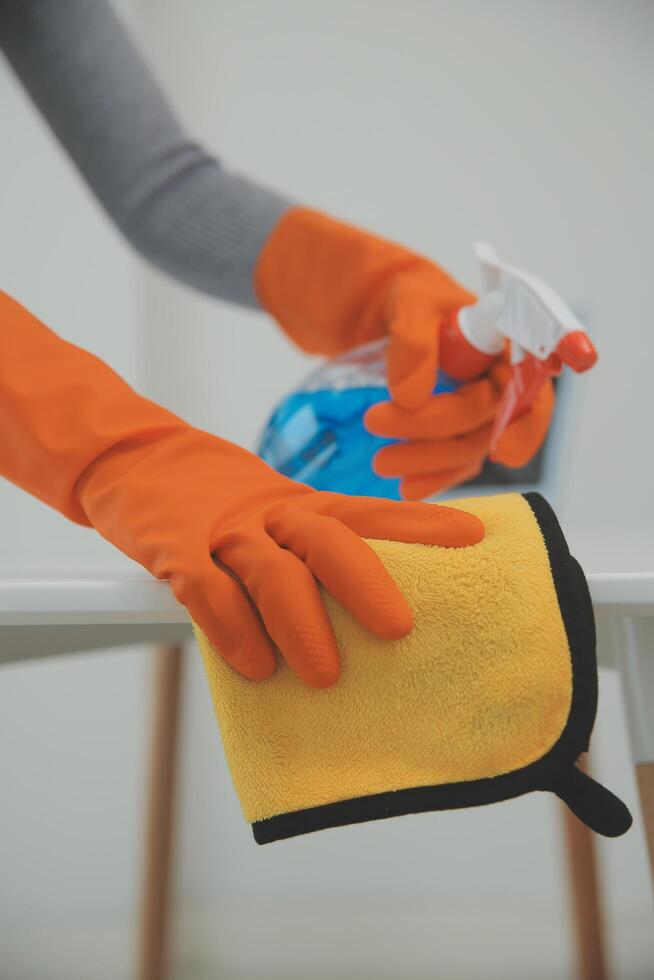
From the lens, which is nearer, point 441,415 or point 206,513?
point 206,513

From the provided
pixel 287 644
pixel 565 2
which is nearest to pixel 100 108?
pixel 287 644

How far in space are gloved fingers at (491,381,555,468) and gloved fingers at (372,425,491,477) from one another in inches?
1.2

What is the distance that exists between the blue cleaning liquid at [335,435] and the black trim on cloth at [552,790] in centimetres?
33

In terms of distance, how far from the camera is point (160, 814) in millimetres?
1114

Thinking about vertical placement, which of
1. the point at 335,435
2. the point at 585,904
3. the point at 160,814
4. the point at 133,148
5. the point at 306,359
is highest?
the point at 133,148

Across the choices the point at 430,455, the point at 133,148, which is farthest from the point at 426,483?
the point at 133,148

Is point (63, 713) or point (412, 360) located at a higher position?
point (412, 360)

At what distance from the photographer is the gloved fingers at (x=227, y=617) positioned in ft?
1.11

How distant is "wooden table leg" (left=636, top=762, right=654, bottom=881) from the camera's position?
479 millimetres

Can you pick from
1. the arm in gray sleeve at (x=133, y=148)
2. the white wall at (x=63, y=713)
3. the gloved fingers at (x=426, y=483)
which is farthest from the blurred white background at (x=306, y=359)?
the gloved fingers at (x=426, y=483)

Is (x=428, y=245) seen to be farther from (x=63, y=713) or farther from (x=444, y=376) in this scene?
(x=63, y=713)

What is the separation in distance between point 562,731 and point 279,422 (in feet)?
1.38

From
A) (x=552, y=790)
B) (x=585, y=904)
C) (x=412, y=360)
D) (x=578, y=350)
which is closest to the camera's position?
(x=552, y=790)

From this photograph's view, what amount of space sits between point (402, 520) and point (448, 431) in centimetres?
25
